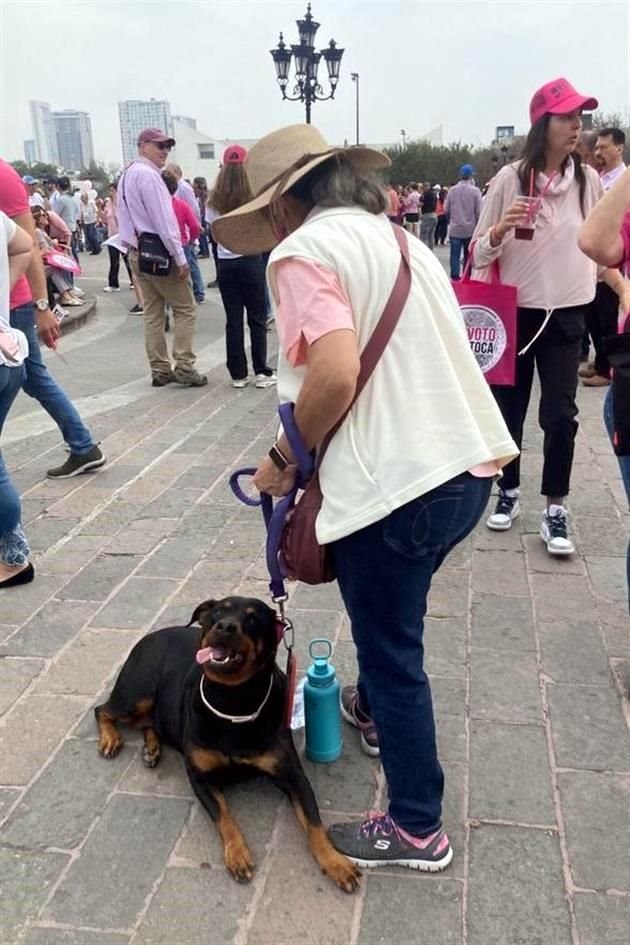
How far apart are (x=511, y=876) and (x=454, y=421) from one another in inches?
49.3

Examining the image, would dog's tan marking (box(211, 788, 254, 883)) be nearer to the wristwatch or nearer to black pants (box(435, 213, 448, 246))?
the wristwatch

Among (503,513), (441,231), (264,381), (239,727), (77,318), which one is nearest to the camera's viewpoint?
(239,727)

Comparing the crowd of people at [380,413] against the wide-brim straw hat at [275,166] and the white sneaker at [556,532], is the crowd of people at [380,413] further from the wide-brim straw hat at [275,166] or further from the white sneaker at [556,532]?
the white sneaker at [556,532]

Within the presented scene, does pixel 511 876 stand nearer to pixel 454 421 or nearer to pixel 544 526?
pixel 454 421

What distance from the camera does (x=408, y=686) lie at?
2057 mm

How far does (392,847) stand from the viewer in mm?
2240

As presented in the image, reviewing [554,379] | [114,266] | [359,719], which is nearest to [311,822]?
[359,719]

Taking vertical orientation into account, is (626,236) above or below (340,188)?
below

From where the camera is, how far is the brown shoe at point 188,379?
7.83 m

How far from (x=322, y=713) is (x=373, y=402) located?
3.92 feet

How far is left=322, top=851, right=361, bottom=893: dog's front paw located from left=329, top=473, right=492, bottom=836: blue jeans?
178 millimetres

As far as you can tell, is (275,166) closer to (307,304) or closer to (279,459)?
(307,304)

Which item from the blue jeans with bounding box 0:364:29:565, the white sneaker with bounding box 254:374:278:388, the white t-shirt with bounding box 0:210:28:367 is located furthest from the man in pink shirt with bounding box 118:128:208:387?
the blue jeans with bounding box 0:364:29:565

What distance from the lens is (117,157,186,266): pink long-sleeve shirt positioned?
7.23 m
